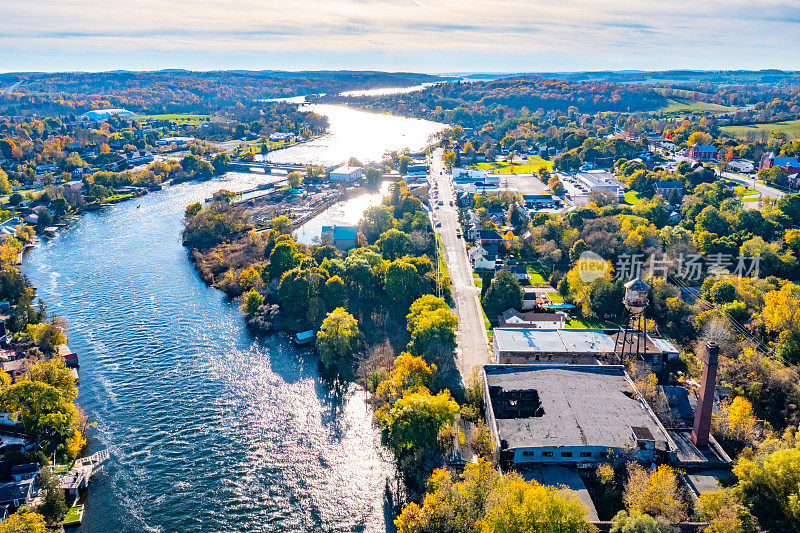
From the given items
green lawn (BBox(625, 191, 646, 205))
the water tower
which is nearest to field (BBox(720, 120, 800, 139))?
green lawn (BBox(625, 191, 646, 205))

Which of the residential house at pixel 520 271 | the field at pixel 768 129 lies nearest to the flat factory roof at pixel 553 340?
the residential house at pixel 520 271

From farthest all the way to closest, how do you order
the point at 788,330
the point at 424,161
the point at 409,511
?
1. the point at 424,161
2. the point at 788,330
3. the point at 409,511

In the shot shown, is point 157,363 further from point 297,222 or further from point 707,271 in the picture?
point 707,271

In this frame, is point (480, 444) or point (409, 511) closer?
point (409, 511)

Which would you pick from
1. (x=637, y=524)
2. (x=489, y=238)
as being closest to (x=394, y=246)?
(x=489, y=238)

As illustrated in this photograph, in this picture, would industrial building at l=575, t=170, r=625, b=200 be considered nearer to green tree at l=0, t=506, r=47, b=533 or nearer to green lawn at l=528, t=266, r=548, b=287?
green lawn at l=528, t=266, r=548, b=287

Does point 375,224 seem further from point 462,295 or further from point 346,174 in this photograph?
point 346,174

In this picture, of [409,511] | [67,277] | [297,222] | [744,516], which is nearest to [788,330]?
[744,516]
